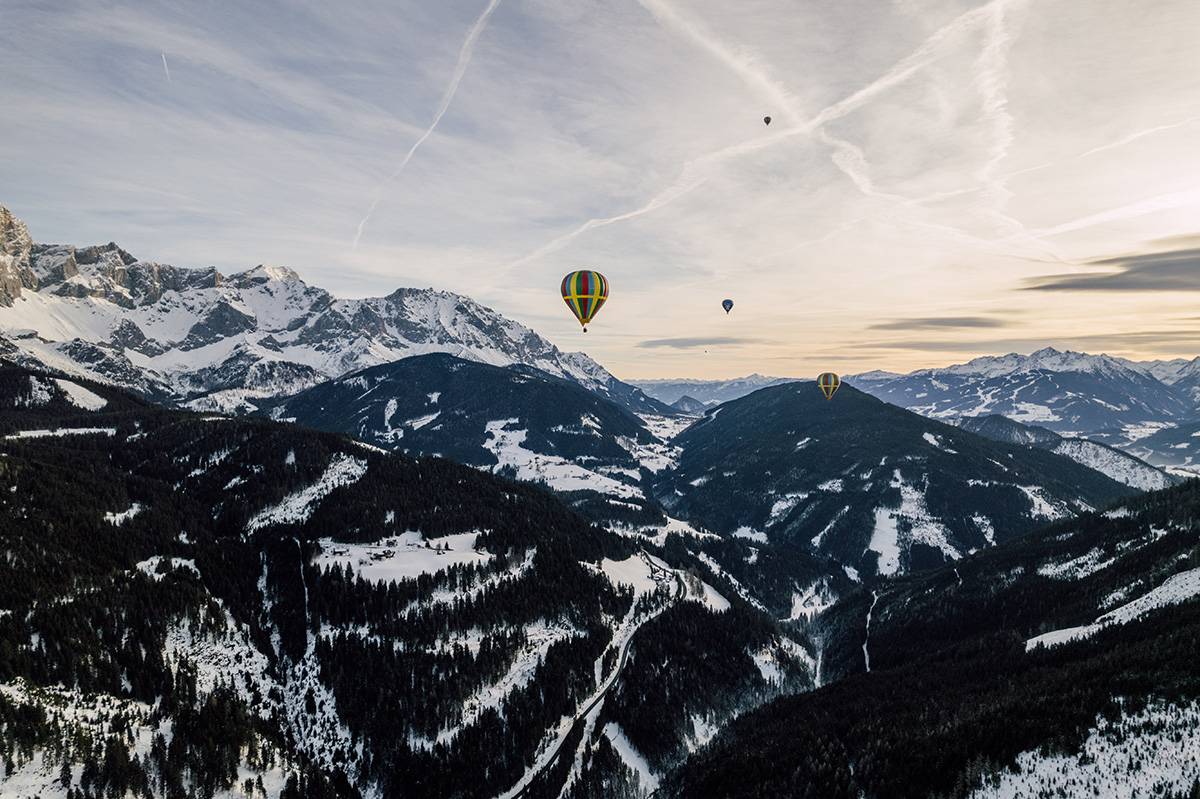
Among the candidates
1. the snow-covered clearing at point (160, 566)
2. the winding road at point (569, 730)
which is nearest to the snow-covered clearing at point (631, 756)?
the winding road at point (569, 730)

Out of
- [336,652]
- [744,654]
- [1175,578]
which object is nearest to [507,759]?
[336,652]

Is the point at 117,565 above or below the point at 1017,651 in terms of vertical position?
above

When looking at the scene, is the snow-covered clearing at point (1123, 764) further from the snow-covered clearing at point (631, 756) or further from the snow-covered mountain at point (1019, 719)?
the snow-covered clearing at point (631, 756)

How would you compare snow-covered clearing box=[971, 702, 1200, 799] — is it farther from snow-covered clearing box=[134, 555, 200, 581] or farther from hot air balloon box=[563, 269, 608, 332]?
snow-covered clearing box=[134, 555, 200, 581]

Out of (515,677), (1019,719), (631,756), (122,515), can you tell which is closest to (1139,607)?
(1019,719)

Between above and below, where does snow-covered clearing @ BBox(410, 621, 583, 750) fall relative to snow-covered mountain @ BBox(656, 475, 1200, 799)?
below

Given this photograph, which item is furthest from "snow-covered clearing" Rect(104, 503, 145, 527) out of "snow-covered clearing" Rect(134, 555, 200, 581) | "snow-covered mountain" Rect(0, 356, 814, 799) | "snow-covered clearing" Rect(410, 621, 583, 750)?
"snow-covered clearing" Rect(410, 621, 583, 750)

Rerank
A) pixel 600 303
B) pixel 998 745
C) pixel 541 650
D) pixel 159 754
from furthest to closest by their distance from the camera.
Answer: pixel 600 303, pixel 541 650, pixel 159 754, pixel 998 745

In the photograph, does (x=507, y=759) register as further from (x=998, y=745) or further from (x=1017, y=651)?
(x=1017, y=651)
